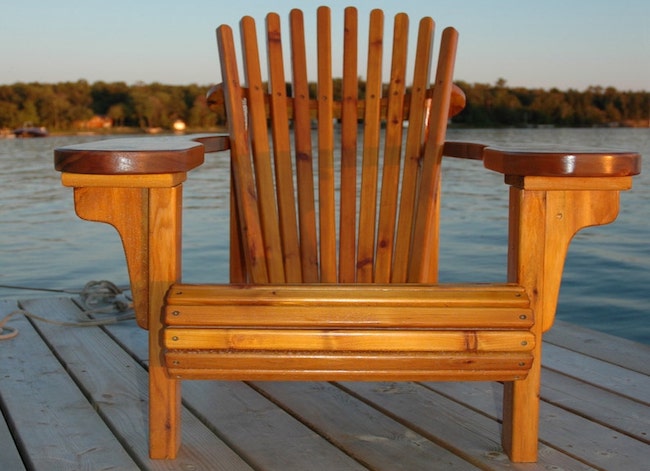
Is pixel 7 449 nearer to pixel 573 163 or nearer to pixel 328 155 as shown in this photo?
pixel 328 155

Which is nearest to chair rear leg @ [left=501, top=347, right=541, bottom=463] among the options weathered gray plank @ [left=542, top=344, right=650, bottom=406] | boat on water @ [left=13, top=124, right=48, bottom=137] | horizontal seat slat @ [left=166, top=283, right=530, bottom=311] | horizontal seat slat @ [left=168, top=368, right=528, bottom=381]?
horizontal seat slat @ [left=168, top=368, right=528, bottom=381]

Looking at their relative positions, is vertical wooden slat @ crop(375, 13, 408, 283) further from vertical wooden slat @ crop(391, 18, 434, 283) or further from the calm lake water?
the calm lake water

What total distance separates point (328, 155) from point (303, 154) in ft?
0.28

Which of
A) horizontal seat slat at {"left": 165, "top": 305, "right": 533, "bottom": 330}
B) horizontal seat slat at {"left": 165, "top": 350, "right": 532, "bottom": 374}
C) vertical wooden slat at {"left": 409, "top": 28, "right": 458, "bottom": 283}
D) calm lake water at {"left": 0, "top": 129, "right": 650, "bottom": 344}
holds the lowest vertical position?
calm lake water at {"left": 0, "top": 129, "right": 650, "bottom": 344}

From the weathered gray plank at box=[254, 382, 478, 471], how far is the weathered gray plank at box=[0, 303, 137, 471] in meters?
0.49

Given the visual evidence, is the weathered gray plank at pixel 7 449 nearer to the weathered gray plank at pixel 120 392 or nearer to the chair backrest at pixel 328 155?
the weathered gray plank at pixel 120 392

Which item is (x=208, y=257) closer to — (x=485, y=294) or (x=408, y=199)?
(x=408, y=199)

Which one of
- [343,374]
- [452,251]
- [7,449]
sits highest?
[343,374]

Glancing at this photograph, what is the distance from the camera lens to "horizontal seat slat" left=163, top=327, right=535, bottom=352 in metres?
1.73

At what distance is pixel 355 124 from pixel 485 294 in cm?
96

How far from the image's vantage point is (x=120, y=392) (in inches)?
94.1

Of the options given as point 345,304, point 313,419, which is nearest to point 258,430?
point 313,419

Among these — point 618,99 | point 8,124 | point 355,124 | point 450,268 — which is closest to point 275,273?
point 355,124

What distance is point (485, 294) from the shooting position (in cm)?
178
